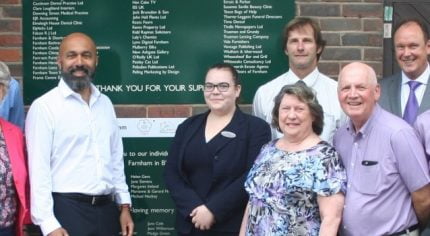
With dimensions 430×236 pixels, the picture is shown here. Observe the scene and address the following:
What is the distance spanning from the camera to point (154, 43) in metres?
5.28

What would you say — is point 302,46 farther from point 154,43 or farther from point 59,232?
point 59,232

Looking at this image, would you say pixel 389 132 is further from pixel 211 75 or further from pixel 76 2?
pixel 76 2

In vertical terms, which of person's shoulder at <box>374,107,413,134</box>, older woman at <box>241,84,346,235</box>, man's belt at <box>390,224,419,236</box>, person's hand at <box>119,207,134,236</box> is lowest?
person's hand at <box>119,207,134,236</box>

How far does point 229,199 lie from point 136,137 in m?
1.45

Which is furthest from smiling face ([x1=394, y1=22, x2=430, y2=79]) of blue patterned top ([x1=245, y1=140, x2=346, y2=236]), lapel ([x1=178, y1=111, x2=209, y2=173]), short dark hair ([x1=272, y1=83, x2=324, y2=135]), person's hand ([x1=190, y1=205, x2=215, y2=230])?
person's hand ([x1=190, y1=205, x2=215, y2=230])

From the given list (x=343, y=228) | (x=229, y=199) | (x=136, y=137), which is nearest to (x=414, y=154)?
(x=343, y=228)

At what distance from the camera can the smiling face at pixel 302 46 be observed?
446cm

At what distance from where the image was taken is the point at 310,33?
4477 millimetres

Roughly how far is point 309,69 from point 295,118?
0.84 m

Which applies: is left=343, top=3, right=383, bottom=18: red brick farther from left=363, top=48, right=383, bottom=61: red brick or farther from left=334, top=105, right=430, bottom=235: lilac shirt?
left=334, top=105, right=430, bottom=235: lilac shirt

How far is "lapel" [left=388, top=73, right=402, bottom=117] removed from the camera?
425cm

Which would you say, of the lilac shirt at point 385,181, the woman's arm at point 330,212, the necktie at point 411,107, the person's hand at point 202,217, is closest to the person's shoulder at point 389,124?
the lilac shirt at point 385,181

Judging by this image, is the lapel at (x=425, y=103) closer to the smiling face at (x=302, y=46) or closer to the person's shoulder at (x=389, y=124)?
the person's shoulder at (x=389, y=124)

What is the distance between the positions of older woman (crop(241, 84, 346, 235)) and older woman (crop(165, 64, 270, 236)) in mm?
262
